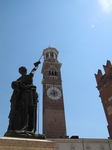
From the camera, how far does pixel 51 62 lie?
1875 inches

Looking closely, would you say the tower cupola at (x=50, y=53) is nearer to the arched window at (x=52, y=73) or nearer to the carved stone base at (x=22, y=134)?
the arched window at (x=52, y=73)

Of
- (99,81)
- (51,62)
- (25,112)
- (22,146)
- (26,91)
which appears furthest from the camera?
(51,62)

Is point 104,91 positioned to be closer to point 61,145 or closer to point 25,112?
point 61,145

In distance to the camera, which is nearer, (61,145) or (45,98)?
(61,145)

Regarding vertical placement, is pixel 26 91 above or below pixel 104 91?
below

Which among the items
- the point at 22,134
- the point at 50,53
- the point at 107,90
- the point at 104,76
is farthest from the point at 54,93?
the point at 22,134

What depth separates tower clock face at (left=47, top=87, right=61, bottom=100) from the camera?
1624 inches

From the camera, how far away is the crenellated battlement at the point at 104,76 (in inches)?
909

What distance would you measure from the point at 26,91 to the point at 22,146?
184cm

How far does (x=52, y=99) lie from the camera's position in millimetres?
40844

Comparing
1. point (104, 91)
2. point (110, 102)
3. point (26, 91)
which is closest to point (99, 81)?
point (104, 91)

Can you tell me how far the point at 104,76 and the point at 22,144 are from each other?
2175 centimetres

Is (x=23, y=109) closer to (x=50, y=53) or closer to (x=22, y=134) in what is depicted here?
(x=22, y=134)

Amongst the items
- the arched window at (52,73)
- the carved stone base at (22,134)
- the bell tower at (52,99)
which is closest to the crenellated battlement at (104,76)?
the bell tower at (52,99)
